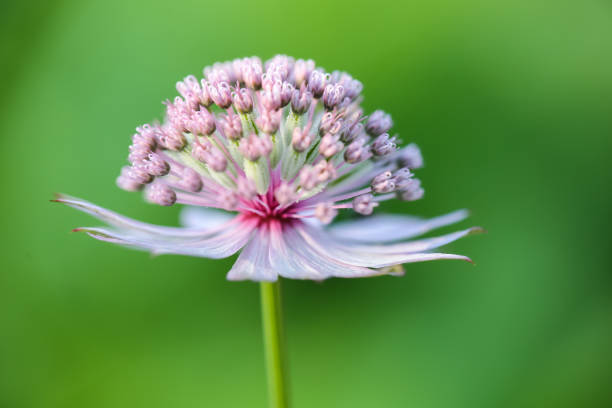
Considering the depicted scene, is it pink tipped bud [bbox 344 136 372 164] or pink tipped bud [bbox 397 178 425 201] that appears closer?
pink tipped bud [bbox 344 136 372 164]

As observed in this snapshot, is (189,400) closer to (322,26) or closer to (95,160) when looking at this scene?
(95,160)

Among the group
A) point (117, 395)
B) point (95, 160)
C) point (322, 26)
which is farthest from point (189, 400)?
point (322, 26)

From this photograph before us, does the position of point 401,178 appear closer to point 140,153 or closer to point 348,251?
point 348,251

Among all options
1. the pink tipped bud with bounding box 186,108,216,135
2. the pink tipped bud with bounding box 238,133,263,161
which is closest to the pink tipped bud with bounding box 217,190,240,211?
the pink tipped bud with bounding box 238,133,263,161

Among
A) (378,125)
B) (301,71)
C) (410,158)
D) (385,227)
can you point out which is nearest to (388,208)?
(385,227)

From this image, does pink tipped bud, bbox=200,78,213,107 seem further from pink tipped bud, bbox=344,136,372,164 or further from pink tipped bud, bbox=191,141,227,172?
pink tipped bud, bbox=344,136,372,164
